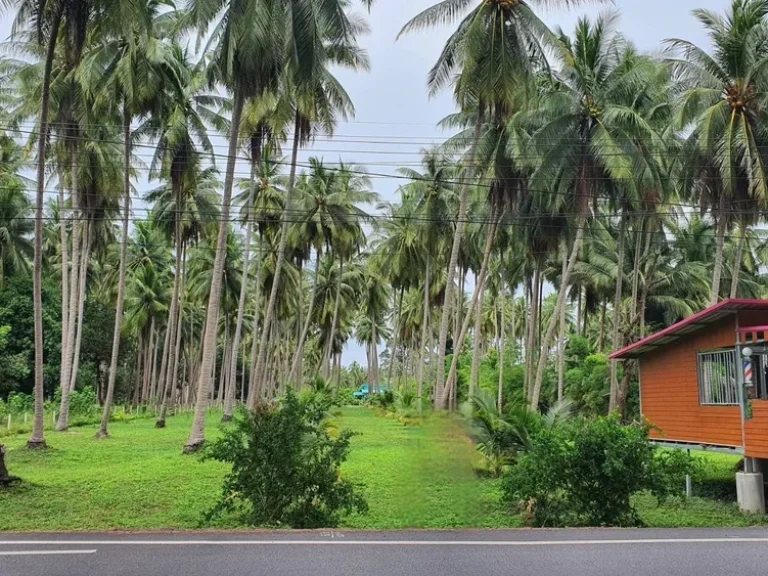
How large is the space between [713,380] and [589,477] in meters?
6.45

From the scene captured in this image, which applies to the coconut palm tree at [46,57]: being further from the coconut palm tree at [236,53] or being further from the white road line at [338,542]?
the white road line at [338,542]

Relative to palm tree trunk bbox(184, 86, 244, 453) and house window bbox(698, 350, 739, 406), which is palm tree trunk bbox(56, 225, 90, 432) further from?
house window bbox(698, 350, 739, 406)

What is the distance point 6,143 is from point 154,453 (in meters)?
20.3

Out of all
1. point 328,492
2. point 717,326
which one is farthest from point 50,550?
point 717,326

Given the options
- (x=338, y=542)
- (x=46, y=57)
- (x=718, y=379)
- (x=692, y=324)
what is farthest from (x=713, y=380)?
(x=46, y=57)

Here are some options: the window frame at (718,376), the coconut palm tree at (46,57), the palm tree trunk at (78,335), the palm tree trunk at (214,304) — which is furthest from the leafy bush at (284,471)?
the palm tree trunk at (78,335)

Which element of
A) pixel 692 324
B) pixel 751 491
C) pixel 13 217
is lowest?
pixel 751 491

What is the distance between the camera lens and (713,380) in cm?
1623

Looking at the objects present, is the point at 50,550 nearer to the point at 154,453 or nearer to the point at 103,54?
the point at 154,453

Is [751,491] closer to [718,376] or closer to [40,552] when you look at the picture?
[718,376]

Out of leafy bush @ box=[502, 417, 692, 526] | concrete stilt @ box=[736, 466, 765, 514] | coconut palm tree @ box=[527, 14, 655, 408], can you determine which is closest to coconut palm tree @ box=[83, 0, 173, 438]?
coconut palm tree @ box=[527, 14, 655, 408]

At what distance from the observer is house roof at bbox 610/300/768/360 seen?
14.8 meters

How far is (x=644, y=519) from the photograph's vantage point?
1230 centimetres

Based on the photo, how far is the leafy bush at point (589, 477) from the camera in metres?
11.2
